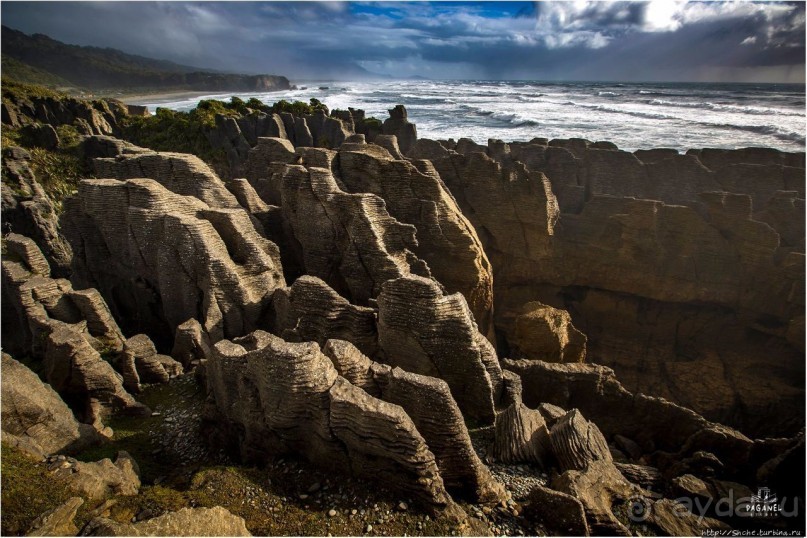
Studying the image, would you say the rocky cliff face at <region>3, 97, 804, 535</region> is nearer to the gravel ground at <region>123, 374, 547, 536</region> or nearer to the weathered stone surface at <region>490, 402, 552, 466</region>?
the weathered stone surface at <region>490, 402, 552, 466</region>

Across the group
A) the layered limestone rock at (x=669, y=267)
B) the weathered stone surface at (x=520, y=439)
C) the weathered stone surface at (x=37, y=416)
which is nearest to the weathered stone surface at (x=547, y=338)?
the layered limestone rock at (x=669, y=267)

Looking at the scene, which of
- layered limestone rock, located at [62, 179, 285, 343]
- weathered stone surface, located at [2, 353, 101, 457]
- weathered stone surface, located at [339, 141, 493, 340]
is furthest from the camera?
weathered stone surface, located at [339, 141, 493, 340]

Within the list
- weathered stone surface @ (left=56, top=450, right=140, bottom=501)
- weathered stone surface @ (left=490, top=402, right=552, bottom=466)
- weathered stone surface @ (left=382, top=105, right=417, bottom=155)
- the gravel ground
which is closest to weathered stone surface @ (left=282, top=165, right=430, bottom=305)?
weathered stone surface @ (left=490, top=402, right=552, bottom=466)

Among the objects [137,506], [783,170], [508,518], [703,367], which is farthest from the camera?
[783,170]

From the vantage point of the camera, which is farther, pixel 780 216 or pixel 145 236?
pixel 780 216

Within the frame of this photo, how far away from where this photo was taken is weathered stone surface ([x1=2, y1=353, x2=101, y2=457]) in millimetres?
8836

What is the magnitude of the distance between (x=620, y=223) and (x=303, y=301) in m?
15.5

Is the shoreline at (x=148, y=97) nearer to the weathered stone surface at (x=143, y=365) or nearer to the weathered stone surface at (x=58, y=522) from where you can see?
the weathered stone surface at (x=143, y=365)

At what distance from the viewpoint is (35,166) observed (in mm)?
32344

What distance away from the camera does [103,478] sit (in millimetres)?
7883

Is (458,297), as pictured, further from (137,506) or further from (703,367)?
(703,367)

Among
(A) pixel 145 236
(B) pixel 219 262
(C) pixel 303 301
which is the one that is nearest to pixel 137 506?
(C) pixel 303 301

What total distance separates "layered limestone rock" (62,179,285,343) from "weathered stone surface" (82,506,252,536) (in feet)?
24.0

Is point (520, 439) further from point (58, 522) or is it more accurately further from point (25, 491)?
point (25, 491)
